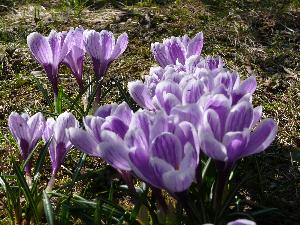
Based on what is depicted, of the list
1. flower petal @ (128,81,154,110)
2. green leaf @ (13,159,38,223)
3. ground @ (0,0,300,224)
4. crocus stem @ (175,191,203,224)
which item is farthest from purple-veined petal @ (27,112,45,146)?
crocus stem @ (175,191,203,224)

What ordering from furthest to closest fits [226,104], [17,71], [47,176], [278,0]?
[278,0], [17,71], [47,176], [226,104]

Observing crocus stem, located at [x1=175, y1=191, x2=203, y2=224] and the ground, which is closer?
crocus stem, located at [x1=175, y1=191, x2=203, y2=224]

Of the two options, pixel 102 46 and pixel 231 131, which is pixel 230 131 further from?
→ pixel 102 46

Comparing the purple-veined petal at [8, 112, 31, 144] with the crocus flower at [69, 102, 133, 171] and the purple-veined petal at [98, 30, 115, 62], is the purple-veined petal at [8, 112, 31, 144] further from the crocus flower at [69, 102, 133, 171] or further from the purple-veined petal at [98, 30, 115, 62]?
the purple-veined petal at [98, 30, 115, 62]

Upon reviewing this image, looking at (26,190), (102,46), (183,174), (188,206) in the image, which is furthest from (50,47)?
(183,174)

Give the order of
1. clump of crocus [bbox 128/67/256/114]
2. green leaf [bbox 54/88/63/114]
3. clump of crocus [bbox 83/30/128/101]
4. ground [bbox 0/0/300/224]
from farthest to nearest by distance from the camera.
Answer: green leaf [bbox 54/88/63/114]
clump of crocus [bbox 83/30/128/101]
ground [bbox 0/0/300/224]
clump of crocus [bbox 128/67/256/114]

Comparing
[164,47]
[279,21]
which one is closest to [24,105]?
[164,47]

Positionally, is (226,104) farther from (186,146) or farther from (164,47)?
(164,47)
